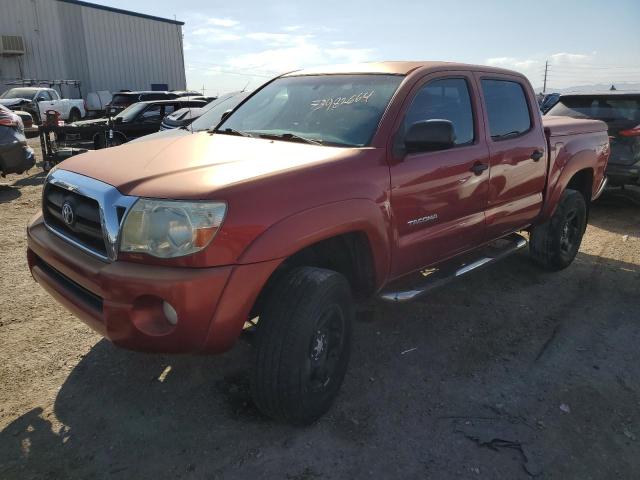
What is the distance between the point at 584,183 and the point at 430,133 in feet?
10.7

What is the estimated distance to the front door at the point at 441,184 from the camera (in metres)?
3.01

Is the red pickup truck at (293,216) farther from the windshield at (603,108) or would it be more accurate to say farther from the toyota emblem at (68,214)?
the windshield at (603,108)

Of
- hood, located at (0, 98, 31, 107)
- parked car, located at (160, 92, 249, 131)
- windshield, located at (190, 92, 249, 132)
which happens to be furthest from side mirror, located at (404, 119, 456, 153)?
hood, located at (0, 98, 31, 107)

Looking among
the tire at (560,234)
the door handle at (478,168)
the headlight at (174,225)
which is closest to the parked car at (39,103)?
the tire at (560,234)

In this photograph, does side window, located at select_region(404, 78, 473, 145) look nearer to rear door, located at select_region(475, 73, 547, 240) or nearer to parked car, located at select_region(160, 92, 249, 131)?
rear door, located at select_region(475, 73, 547, 240)

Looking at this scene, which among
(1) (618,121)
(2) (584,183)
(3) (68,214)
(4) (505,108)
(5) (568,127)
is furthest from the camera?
(1) (618,121)

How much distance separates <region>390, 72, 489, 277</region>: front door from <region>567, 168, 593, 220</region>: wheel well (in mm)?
2128

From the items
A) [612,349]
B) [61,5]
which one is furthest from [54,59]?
[612,349]

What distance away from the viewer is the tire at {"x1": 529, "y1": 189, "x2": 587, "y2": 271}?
4855 mm

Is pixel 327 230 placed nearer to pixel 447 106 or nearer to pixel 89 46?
pixel 447 106

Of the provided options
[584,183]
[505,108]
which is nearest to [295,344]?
[505,108]

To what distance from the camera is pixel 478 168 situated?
3.52m

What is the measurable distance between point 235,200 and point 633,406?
101 inches

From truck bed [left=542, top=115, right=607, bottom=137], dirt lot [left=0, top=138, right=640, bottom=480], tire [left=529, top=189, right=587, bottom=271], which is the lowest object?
dirt lot [left=0, top=138, right=640, bottom=480]
